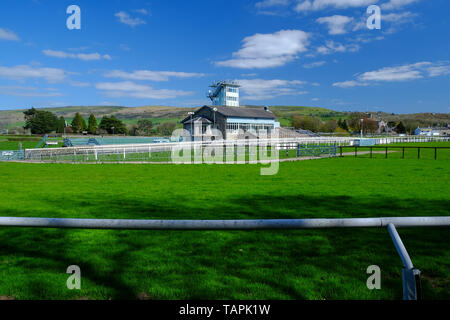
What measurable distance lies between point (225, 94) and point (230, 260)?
86952mm

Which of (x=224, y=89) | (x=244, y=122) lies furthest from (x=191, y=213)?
(x=224, y=89)

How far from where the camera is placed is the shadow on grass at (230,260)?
4047 mm

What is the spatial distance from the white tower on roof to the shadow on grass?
275ft

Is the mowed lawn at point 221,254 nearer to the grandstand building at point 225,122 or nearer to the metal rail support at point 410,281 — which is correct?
the metal rail support at point 410,281

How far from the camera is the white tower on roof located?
3548 inches

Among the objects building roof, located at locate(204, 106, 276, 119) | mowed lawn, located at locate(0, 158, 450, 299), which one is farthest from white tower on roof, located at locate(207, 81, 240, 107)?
mowed lawn, located at locate(0, 158, 450, 299)

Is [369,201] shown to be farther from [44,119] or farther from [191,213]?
[44,119]

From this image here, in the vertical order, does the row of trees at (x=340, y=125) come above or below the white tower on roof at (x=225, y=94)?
below

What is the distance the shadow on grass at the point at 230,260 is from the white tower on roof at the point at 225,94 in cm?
8396

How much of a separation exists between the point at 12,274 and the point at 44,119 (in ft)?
392

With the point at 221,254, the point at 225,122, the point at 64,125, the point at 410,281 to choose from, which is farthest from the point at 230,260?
the point at 64,125

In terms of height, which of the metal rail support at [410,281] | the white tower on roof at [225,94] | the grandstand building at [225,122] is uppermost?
the white tower on roof at [225,94]

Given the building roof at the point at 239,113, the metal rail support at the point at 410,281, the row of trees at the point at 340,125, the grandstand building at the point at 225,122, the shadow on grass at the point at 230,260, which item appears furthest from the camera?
the row of trees at the point at 340,125

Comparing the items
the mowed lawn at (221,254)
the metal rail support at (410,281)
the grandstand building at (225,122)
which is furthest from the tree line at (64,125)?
the metal rail support at (410,281)
